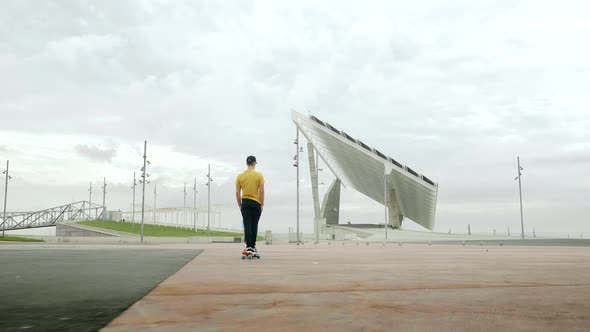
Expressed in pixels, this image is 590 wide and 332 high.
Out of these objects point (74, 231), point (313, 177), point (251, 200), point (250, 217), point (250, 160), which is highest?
→ point (313, 177)

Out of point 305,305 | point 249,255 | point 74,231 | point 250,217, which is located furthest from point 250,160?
point 74,231

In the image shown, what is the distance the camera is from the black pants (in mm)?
7875

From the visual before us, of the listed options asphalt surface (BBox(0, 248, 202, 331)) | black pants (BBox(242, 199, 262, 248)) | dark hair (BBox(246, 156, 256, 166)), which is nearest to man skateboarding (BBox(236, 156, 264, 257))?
black pants (BBox(242, 199, 262, 248))

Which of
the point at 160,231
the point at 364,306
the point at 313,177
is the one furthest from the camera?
the point at 160,231

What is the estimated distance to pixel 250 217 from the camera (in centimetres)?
790

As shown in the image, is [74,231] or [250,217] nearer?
[250,217]

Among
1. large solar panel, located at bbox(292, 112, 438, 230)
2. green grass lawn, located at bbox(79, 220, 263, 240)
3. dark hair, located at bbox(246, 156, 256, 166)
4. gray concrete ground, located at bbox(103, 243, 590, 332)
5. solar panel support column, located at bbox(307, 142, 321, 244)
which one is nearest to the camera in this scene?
gray concrete ground, located at bbox(103, 243, 590, 332)

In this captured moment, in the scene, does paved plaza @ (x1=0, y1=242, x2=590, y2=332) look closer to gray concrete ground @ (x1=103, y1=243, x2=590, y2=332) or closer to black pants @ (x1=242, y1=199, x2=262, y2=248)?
A: gray concrete ground @ (x1=103, y1=243, x2=590, y2=332)

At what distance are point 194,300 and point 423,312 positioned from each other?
129 cm

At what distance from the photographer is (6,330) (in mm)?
1821

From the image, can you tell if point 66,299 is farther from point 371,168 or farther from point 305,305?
point 371,168

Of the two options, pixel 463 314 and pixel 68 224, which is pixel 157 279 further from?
pixel 68 224

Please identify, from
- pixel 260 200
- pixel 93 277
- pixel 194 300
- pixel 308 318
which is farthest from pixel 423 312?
pixel 260 200

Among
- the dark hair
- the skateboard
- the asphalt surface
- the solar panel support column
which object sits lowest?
the skateboard
